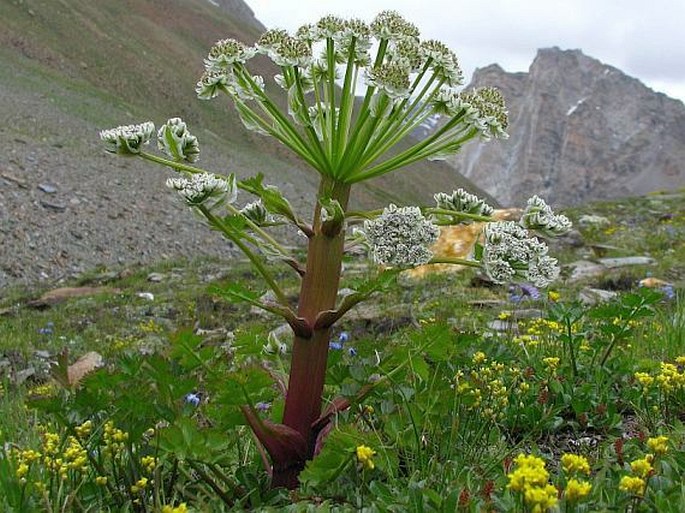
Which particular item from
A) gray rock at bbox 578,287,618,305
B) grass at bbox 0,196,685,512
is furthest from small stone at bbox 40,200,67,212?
grass at bbox 0,196,685,512

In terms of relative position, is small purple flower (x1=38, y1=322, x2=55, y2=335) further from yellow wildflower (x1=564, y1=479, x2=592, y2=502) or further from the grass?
yellow wildflower (x1=564, y1=479, x2=592, y2=502)

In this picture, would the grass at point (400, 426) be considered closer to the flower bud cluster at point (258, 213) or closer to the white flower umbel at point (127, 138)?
the flower bud cluster at point (258, 213)

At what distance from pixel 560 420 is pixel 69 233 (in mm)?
21471

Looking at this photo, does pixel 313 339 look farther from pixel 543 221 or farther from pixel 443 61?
pixel 443 61

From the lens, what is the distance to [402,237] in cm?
260

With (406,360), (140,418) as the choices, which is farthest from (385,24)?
(140,418)

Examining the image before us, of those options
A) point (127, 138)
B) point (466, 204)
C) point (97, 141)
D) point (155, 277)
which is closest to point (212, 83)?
point (127, 138)

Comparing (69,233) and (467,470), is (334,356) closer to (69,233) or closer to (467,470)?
(467,470)

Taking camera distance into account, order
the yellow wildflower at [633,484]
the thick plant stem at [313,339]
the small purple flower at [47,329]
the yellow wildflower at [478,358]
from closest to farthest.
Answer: the yellow wildflower at [633,484], the thick plant stem at [313,339], the yellow wildflower at [478,358], the small purple flower at [47,329]

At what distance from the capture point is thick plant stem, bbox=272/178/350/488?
9.50 ft

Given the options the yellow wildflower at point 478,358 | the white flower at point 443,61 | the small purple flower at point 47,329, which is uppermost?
the white flower at point 443,61

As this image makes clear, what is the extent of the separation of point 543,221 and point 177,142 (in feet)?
4.91

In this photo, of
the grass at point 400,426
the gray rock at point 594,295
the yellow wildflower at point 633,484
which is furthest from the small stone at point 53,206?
the yellow wildflower at point 633,484

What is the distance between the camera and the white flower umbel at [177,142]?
9.36 feet
